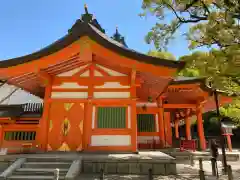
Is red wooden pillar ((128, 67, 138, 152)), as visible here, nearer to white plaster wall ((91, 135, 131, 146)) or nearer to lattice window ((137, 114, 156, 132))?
white plaster wall ((91, 135, 131, 146))

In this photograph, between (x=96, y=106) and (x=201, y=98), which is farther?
(x=201, y=98)

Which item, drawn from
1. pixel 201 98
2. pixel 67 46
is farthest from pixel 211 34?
pixel 201 98

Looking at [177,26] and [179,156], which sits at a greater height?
[177,26]

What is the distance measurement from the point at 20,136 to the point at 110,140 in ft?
21.0

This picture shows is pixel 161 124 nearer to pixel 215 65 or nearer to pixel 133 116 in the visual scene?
pixel 133 116

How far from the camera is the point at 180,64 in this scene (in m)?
8.12

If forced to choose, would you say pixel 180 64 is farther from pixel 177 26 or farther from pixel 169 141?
pixel 169 141

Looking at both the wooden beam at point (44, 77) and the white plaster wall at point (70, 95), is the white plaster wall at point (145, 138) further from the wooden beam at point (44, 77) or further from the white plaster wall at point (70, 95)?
the wooden beam at point (44, 77)

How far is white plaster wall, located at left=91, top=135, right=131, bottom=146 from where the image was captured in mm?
8758

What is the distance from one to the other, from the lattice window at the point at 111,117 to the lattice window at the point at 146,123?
15.1ft

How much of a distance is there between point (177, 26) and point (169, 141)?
8269 mm

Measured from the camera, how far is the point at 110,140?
8.79 meters

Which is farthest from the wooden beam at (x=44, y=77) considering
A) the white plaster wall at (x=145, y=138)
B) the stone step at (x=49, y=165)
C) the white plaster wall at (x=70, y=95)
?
the white plaster wall at (x=145, y=138)

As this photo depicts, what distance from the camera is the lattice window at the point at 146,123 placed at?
13.4m
